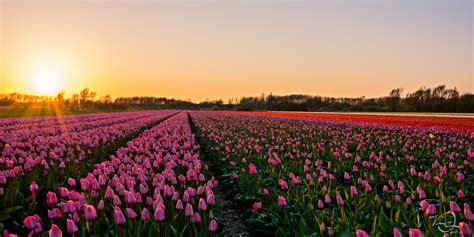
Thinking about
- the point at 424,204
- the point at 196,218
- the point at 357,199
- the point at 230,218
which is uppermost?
the point at 424,204

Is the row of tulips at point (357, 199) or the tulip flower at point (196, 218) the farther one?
the row of tulips at point (357, 199)

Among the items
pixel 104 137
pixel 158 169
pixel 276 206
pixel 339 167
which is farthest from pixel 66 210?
pixel 104 137

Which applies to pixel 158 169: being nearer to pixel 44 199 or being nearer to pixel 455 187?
pixel 44 199

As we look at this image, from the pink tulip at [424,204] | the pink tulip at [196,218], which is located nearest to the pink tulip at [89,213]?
the pink tulip at [196,218]

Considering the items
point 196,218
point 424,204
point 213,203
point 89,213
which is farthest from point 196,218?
point 424,204

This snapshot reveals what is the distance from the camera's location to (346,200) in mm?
4457

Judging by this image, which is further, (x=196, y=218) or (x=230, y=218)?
(x=230, y=218)

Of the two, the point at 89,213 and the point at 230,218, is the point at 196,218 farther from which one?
the point at 230,218

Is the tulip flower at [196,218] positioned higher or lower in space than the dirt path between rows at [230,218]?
higher

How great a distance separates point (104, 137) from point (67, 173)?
3.97 meters

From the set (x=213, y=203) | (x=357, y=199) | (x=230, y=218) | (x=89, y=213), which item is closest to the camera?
(x=89, y=213)

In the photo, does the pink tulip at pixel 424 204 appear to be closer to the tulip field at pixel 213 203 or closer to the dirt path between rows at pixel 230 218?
the tulip field at pixel 213 203

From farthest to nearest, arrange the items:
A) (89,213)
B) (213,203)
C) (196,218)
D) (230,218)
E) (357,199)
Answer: (230,218) < (357,199) < (213,203) < (196,218) < (89,213)

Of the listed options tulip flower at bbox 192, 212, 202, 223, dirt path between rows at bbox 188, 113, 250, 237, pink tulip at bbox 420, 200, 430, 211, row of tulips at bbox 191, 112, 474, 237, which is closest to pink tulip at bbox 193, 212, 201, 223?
tulip flower at bbox 192, 212, 202, 223
